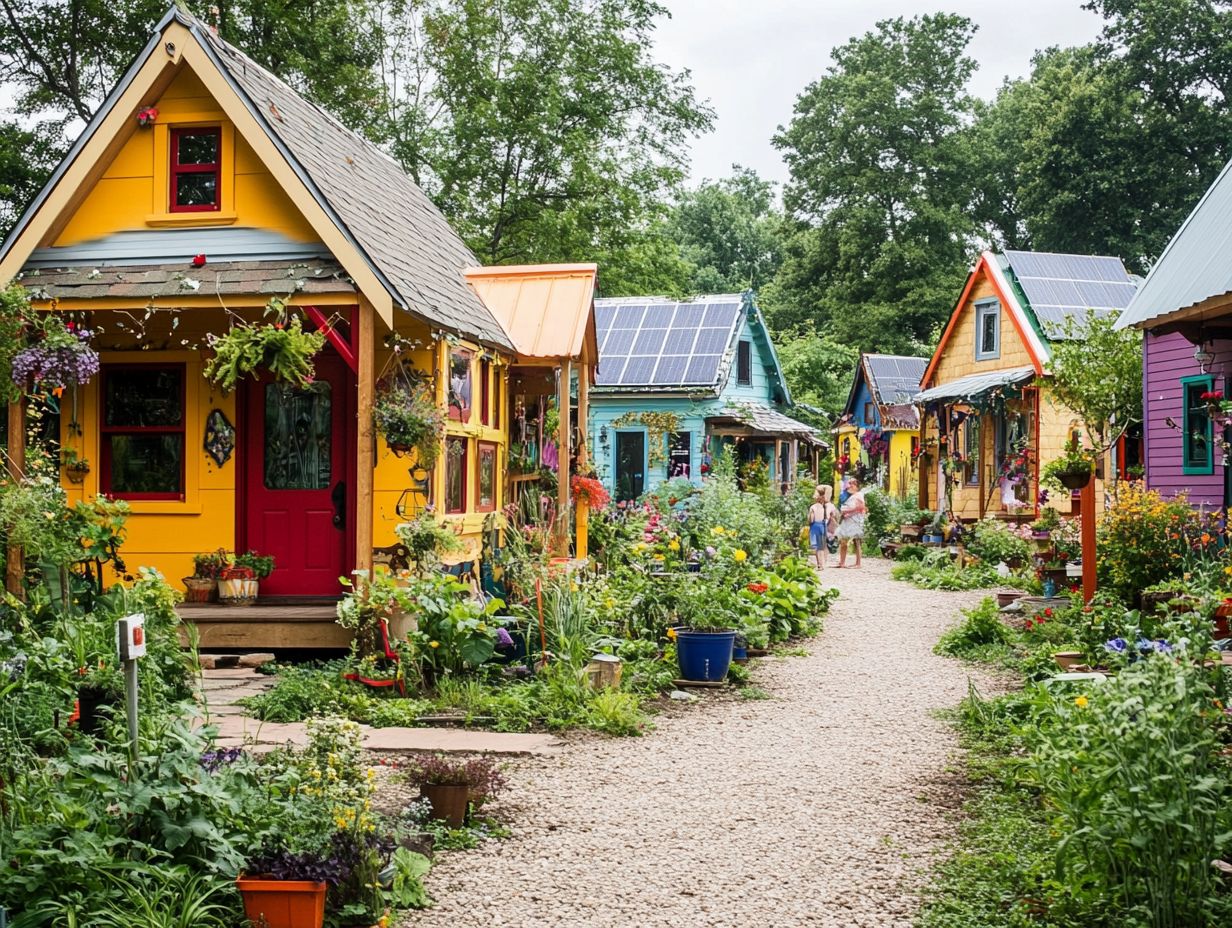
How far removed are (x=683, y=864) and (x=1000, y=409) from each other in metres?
20.9

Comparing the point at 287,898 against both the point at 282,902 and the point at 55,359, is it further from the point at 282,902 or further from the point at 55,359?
the point at 55,359

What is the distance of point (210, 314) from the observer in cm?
1240

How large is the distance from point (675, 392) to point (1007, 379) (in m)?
7.93

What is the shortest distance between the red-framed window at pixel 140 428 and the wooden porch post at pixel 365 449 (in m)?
2.98

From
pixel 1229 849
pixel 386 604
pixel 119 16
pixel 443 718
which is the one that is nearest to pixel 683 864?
pixel 1229 849

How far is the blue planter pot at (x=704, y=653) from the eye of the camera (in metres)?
10.4

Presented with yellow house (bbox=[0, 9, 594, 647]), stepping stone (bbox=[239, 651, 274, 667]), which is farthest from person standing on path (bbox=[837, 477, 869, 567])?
stepping stone (bbox=[239, 651, 274, 667])

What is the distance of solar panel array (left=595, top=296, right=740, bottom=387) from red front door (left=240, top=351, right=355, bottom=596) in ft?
51.7

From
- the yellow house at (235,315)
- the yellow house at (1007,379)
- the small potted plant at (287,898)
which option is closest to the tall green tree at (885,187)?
the yellow house at (1007,379)

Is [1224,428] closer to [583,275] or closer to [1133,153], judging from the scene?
[583,275]

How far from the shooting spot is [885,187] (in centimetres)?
4731

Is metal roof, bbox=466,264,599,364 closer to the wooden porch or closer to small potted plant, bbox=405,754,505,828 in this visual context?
the wooden porch

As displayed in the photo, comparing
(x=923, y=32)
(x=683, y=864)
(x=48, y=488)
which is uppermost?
(x=923, y=32)

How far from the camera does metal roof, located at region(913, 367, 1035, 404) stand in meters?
23.1
